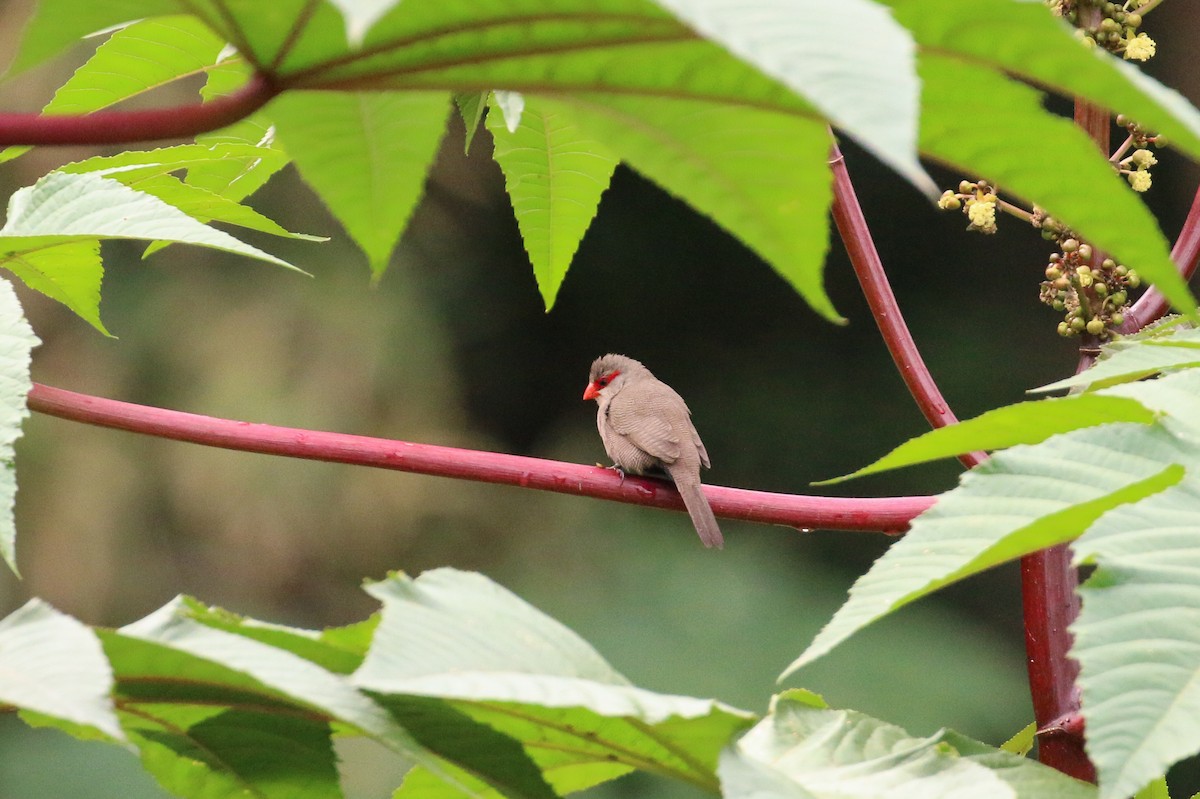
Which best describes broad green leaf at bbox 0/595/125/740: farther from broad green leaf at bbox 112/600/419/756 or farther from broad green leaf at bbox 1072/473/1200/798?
broad green leaf at bbox 1072/473/1200/798

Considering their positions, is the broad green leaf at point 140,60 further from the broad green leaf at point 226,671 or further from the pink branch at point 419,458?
the broad green leaf at point 226,671

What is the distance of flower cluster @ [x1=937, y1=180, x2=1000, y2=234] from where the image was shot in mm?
987

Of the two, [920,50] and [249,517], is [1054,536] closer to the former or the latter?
[920,50]

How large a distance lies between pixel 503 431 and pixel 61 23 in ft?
20.6

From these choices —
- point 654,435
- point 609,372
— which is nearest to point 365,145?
point 654,435

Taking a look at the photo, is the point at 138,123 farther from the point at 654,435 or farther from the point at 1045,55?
the point at 654,435

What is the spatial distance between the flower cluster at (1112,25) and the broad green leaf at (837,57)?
74 cm

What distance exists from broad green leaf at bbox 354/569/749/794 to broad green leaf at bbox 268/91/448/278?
0.14 m

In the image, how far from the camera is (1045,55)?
351 mm

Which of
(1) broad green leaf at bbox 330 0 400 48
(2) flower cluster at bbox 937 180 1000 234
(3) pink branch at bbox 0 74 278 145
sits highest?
(1) broad green leaf at bbox 330 0 400 48

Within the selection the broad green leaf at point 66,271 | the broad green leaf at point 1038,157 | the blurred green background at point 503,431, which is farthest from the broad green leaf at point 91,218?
the blurred green background at point 503,431

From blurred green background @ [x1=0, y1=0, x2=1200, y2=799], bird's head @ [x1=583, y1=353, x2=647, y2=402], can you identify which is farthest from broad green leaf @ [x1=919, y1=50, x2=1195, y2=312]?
blurred green background @ [x1=0, y1=0, x2=1200, y2=799]

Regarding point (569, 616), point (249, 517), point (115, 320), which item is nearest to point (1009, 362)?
point (569, 616)

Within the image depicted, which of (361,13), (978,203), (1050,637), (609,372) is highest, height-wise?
(361,13)
